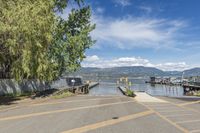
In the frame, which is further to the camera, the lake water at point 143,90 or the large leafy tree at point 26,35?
the lake water at point 143,90

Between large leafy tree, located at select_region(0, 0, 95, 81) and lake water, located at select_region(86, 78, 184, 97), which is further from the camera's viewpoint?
lake water, located at select_region(86, 78, 184, 97)

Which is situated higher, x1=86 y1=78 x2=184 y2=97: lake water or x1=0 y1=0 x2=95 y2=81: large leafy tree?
x1=0 y1=0 x2=95 y2=81: large leafy tree

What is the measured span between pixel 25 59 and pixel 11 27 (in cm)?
400

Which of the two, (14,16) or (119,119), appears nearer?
(119,119)

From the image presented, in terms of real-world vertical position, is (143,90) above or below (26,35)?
below

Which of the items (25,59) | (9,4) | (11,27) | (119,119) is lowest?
(119,119)

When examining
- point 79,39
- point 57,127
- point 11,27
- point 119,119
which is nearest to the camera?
point 57,127

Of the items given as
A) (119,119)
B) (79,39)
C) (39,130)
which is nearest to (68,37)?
(79,39)

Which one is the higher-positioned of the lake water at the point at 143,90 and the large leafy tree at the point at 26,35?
the large leafy tree at the point at 26,35

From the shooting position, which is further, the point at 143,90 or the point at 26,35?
the point at 143,90

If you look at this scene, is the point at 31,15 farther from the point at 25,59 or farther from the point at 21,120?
the point at 21,120

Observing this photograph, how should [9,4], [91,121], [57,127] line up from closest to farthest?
[57,127] → [91,121] → [9,4]

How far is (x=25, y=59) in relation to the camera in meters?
31.4

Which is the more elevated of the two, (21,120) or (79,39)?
(79,39)
